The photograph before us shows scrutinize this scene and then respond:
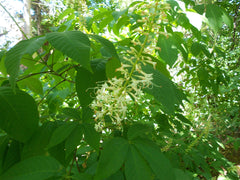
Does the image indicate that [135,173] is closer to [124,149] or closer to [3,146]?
[124,149]

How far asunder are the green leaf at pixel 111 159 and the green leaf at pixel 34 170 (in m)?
0.19

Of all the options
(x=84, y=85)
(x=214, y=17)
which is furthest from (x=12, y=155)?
(x=214, y=17)

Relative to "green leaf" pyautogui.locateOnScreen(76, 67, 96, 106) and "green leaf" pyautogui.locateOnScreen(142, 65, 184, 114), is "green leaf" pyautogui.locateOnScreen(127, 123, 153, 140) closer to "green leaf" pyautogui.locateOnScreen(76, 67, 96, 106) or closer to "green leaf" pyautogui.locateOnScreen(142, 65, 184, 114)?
"green leaf" pyautogui.locateOnScreen(142, 65, 184, 114)

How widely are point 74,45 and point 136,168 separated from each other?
0.44 meters

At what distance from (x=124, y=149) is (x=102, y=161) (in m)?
0.08

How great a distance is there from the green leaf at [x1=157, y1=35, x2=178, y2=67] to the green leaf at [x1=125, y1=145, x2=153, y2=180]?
58 cm

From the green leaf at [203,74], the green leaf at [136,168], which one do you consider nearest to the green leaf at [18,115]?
the green leaf at [136,168]

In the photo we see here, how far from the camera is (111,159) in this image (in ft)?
1.93

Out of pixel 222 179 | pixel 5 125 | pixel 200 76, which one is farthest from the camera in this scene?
pixel 222 179

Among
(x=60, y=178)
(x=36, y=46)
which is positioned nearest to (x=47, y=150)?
(x=60, y=178)

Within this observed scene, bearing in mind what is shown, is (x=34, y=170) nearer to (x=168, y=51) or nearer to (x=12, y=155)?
(x=12, y=155)

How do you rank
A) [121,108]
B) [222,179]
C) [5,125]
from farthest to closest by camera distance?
[222,179] < [121,108] < [5,125]

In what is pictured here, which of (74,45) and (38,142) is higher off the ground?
(74,45)

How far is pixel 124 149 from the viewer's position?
627 millimetres
